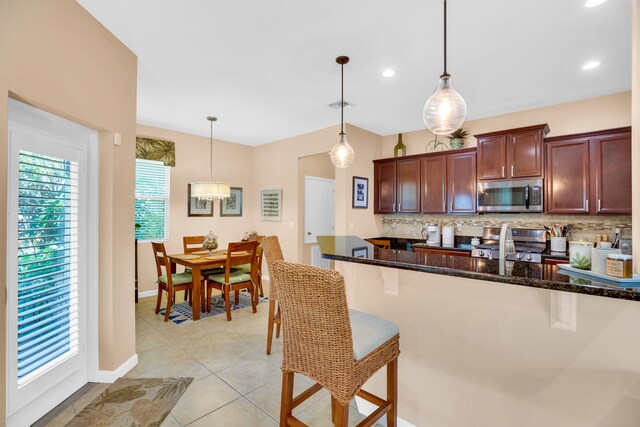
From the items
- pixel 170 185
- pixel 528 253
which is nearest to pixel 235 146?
pixel 170 185

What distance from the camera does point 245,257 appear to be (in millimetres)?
3938

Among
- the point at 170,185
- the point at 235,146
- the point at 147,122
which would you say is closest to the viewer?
the point at 147,122

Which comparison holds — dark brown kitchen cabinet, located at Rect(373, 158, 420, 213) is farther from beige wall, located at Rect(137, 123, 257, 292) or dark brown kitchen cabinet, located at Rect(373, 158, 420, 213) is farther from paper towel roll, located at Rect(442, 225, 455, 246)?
beige wall, located at Rect(137, 123, 257, 292)

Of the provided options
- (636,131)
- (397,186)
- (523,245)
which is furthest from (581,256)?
(397,186)

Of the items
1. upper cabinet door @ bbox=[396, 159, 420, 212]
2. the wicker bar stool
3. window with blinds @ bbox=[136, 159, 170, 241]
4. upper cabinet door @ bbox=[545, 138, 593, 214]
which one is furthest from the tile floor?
upper cabinet door @ bbox=[545, 138, 593, 214]

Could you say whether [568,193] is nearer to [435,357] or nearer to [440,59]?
[440,59]

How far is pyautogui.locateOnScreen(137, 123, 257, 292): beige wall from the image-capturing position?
474cm

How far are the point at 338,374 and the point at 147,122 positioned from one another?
185 inches

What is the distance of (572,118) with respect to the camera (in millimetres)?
3691

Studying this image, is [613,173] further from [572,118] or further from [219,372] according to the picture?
[219,372]

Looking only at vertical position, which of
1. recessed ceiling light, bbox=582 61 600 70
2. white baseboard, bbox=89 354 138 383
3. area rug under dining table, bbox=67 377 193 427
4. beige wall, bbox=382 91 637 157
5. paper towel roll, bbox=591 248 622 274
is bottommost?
area rug under dining table, bbox=67 377 193 427

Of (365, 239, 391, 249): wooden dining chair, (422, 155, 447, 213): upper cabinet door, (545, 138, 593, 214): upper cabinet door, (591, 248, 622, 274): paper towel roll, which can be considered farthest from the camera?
(365, 239, 391, 249): wooden dining chair

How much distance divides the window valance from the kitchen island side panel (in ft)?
13.6

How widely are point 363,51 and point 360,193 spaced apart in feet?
8.50
